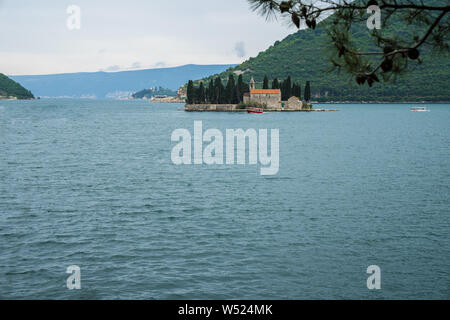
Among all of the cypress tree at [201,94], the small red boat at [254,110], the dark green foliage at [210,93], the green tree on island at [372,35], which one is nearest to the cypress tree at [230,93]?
the dark green foliage at [210,93]

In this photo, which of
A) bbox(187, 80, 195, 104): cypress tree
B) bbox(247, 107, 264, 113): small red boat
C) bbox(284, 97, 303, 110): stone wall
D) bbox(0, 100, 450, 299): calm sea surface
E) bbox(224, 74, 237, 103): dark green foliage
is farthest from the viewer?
bbox(284, 97, 303, 110): stone wall

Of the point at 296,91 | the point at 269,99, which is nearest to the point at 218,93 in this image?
the point at 269,99

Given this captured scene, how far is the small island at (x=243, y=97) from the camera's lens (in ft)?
477

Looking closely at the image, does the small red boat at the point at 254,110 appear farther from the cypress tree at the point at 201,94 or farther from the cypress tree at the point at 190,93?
the cypress tree at the point at 190,93

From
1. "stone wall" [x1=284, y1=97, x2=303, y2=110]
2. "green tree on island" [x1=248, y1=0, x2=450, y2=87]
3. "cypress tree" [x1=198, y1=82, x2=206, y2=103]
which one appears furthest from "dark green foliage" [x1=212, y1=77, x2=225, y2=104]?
"green tree on island" [x1=248, y1=0, x2=450, y2=87]

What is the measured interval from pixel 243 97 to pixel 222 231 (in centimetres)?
12798

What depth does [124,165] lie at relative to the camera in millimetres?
40312

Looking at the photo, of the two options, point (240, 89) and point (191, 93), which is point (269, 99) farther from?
point (191, 93)

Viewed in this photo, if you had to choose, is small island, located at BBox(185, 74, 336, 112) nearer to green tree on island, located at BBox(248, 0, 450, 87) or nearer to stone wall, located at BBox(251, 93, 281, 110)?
stone wall, located at BBox(251, 93, 281, 110)

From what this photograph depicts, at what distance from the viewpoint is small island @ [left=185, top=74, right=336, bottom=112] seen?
145 meters

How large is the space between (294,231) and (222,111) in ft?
420

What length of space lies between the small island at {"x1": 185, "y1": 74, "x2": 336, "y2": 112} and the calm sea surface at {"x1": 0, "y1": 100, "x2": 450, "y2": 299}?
107340 mm

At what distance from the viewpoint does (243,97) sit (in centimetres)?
14688
